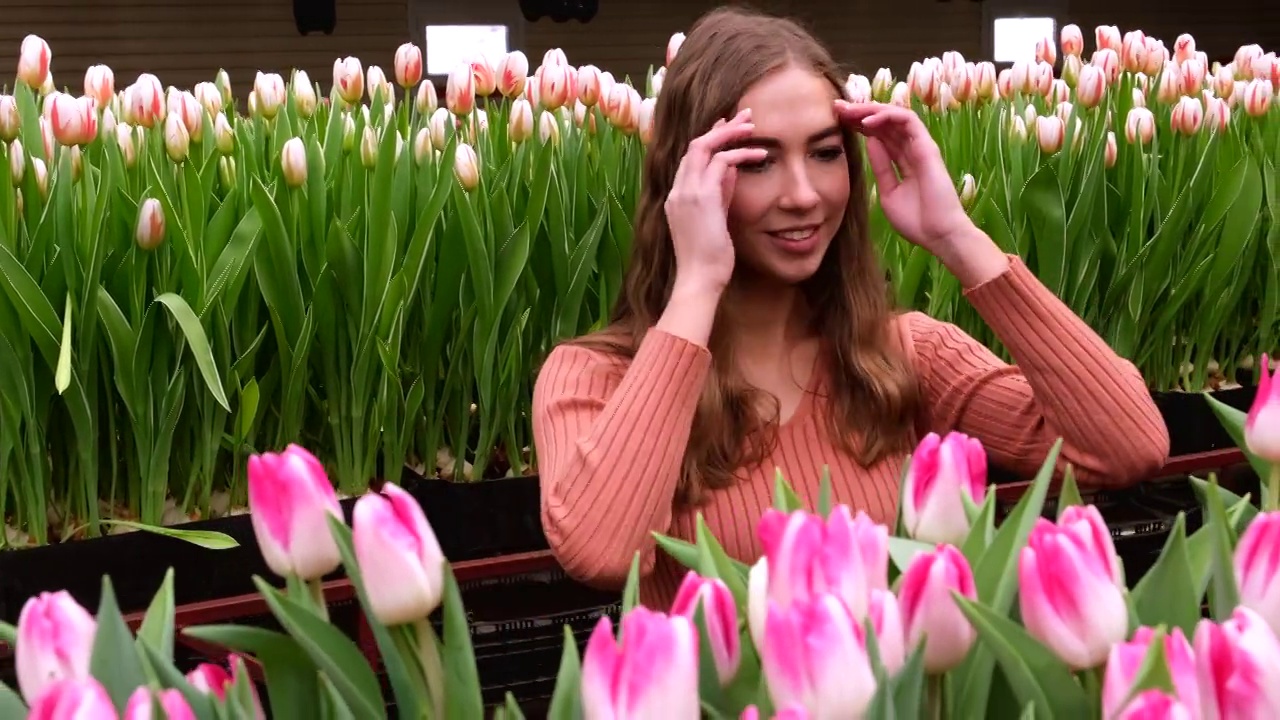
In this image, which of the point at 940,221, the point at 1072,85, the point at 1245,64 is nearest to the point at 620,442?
the point at 940,221

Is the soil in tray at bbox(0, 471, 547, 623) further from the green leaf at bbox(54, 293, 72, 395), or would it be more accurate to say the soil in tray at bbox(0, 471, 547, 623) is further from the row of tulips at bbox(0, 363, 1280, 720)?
the row of tulips at bbox(0, 363, 1280, 720)

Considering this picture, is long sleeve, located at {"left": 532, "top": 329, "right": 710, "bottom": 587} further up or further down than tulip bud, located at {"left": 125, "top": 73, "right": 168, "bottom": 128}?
further down

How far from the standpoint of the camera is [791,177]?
1220 mm

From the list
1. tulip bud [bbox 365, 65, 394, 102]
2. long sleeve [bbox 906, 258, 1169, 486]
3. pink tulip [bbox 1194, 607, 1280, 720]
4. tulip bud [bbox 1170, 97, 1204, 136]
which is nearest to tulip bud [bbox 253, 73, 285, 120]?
tulip bud [bbox 365, 65, 394, 102]

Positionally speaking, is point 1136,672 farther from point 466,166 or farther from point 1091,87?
point 1091,87

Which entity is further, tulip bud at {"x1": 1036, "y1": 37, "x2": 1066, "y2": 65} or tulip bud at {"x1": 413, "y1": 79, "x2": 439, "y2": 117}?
tulip bud at {"x1": 1036, "y1": 37, "x2": 1066, "y2": 65}

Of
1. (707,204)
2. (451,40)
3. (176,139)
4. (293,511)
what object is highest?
(451,40)

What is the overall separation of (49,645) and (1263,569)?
1.30 feet

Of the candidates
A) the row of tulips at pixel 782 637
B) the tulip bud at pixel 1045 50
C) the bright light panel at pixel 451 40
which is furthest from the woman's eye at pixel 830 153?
the bright light panel at pixel 451 40

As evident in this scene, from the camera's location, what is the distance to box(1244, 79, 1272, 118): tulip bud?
2.01m

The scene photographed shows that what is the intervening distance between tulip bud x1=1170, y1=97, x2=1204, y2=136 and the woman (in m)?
0.65

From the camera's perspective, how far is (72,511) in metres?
1.52

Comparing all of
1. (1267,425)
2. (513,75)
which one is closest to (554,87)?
(513,75)

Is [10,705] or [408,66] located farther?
[408,66]
